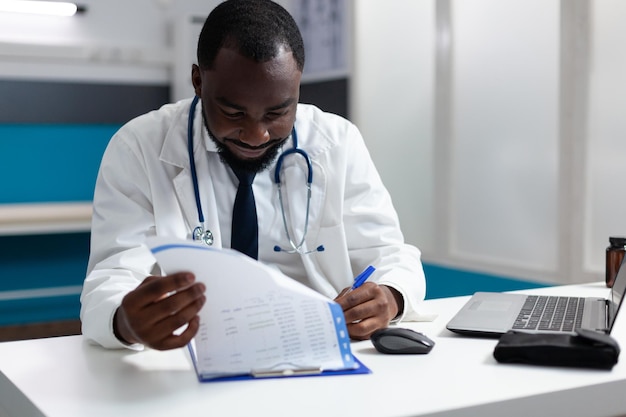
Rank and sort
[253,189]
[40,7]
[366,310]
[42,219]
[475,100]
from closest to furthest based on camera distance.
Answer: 1. [366,310]
2. [253,189]
3. [475,100]
4. [42,219]
5. [40,7]

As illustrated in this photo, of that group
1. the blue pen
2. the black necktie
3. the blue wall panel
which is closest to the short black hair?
the black necktie

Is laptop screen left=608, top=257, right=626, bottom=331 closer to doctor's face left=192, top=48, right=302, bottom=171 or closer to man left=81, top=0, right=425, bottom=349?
man left=81, top=0, right=425, bottom=349

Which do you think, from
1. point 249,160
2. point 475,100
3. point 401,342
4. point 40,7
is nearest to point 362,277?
point 401,342

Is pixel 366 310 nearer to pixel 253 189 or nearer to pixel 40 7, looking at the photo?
pixel 253 189

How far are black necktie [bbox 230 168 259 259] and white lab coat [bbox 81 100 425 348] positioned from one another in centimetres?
2

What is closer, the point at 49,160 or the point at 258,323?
the point at 258,323

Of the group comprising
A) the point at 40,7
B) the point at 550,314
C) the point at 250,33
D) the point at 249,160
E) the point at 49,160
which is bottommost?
the point at 49,160

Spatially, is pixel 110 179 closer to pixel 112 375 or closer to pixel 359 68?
pixel 112 375

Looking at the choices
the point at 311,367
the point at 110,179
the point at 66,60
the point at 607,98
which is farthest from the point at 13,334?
the point at 311,367

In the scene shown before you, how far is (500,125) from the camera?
300 cm

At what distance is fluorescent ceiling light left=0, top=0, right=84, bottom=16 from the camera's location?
3893 mm

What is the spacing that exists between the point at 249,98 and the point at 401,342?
1.62 feet

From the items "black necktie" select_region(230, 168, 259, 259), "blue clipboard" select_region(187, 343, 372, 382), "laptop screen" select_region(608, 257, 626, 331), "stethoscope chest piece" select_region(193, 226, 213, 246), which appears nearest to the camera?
"blue clipboard" select_region(187, 343, 372, 382)

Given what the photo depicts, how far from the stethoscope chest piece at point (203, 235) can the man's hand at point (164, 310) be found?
1.35ft
